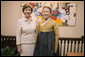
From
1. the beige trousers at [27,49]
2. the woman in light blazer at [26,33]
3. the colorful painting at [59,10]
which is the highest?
the colorful painting at [59,10]

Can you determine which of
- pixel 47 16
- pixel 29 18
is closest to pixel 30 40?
pixel 29 18

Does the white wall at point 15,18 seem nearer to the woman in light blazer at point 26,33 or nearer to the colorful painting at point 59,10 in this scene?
the colorful painting at point 59,10

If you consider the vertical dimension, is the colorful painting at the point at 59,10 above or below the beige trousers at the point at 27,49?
above

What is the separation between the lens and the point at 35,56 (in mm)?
1680

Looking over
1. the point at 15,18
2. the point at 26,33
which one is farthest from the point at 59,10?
the point at 26,33

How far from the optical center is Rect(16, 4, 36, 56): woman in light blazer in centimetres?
162

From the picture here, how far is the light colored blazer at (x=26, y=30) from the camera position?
1632mm

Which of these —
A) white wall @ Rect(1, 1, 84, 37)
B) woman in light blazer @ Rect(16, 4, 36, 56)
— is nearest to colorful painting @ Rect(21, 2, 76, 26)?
white wall @ Rect(1, 1, 84, 37)

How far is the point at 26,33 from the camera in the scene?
166cm

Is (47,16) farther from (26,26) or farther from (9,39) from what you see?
(9,39)

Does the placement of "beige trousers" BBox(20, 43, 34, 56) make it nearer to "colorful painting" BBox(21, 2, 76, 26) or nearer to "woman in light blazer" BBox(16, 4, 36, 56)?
"woman in light blazer" BBox(16, 4, 36, 56)

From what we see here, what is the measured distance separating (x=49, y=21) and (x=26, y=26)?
341mm

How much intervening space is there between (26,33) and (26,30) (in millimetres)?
53

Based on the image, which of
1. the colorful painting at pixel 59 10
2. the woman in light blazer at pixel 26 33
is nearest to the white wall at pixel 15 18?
the colorful painting at pixel 59 10
